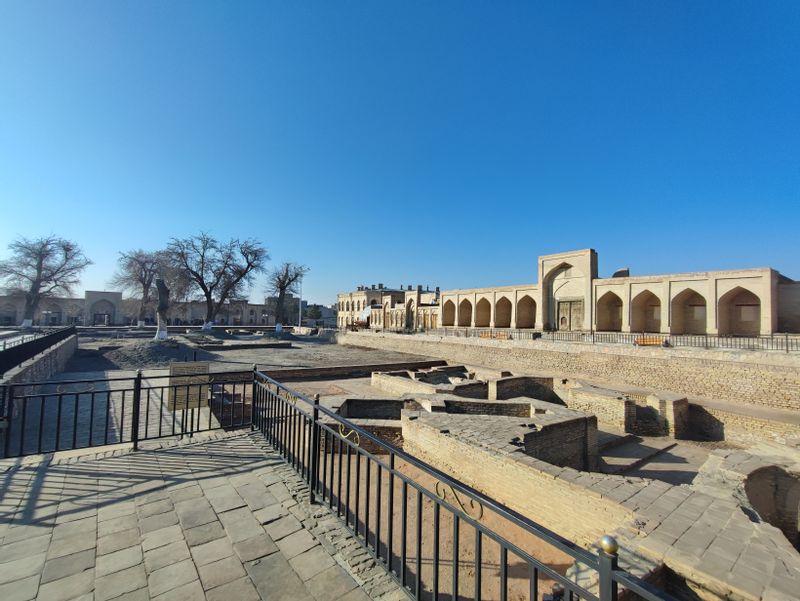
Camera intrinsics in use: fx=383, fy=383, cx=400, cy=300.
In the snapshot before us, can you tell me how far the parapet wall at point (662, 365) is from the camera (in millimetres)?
13172

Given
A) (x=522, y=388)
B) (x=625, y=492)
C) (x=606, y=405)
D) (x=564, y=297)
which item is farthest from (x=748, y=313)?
(x=625, y=492)

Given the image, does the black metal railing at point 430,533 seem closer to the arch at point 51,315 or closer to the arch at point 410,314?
the arch at point 410,314

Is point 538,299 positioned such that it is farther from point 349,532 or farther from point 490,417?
point 349,532

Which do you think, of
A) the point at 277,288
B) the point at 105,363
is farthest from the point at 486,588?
the point at 277,288

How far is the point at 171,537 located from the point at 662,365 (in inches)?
729

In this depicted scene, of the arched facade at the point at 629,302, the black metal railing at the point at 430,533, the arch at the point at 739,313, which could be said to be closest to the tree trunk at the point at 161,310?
the black metal railing at the point at 430,533

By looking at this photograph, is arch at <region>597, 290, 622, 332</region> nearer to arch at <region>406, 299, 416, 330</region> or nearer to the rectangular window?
the rectangular window

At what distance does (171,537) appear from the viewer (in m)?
2.98

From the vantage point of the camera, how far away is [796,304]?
2152 cm

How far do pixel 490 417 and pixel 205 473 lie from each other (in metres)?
5.70

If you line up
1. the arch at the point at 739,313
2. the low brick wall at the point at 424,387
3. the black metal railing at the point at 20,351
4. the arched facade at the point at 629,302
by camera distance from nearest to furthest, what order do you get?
the black metal railing at the point at 20,351, the low brick wall at the point at 424,387, the arched facade at the point at 629,302, the arch at the point at 739,313

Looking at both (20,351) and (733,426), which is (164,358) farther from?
(733,426)

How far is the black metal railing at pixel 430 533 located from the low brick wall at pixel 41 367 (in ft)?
23.1

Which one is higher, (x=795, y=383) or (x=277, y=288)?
(x=277, y=288)
